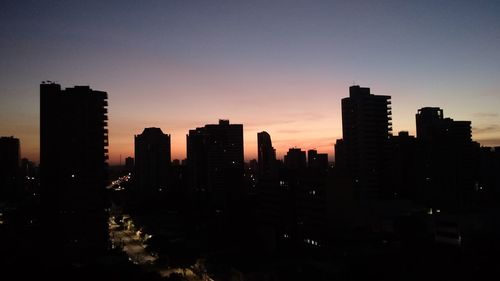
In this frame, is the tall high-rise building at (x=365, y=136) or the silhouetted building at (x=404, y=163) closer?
the tall high-rise building at (x=365, y=136)

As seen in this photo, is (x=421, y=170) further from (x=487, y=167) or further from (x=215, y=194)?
(x=215, y=194)

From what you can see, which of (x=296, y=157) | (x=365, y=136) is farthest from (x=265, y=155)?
(x=365, y=136)

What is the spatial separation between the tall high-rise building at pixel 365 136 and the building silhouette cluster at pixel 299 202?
174mm

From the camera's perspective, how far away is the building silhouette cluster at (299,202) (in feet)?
141

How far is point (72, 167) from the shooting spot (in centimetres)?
5262

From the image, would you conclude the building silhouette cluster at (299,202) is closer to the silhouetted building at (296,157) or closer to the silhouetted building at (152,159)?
the silhouetted building at (152,159)

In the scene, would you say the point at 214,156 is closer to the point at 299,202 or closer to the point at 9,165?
the point at 299,202

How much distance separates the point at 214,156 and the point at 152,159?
125ft

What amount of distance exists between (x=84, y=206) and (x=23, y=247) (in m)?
7.85

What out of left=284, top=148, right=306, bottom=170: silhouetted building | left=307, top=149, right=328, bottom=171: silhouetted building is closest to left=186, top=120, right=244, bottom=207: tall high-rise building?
left=284, top=148, right=306, bottom=170: silhouetted building

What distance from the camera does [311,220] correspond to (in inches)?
2083

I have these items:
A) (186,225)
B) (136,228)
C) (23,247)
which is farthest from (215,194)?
(23,247)

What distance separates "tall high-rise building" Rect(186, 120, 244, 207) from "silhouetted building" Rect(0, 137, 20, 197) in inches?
2048

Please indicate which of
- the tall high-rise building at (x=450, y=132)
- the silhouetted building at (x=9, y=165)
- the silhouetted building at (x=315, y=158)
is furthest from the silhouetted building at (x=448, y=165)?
the silhouetted building at (x=9, y=165)
